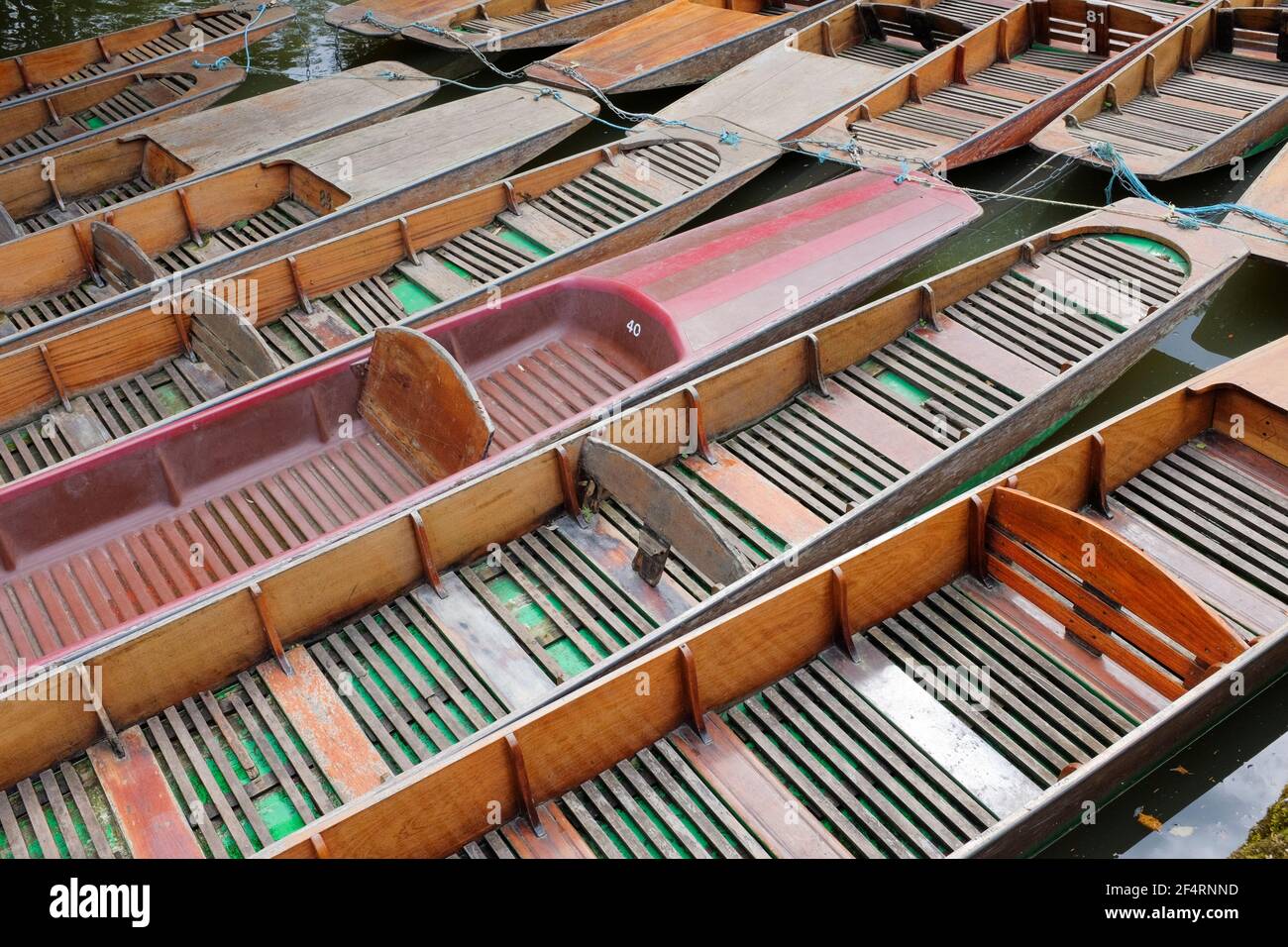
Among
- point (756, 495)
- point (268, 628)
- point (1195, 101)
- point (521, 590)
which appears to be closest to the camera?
point (268, 628)

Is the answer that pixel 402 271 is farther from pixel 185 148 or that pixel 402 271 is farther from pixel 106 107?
pixel 106 107

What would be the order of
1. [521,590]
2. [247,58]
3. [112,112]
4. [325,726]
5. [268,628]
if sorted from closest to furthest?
[325,726] → [268,628] → [521,590] → [112,112] → [247,58]

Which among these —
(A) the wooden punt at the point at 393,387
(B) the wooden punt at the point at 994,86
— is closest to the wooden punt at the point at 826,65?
(B) the wooden punt at the point at 994,86

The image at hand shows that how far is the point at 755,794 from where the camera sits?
4820 millimetres

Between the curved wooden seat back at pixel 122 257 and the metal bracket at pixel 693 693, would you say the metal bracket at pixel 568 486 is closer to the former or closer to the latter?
the metal bracket at pixel 693 693

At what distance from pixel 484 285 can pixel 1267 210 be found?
5195 mm

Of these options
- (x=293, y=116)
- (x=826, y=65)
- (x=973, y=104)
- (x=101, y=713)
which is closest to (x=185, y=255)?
(x=293, y=116)

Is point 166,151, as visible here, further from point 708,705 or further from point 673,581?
point 708,705

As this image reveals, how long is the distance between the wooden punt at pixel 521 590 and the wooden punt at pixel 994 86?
2101mm

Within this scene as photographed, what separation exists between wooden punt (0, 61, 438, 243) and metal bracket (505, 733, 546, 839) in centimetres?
595

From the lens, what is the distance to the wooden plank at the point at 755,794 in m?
4.63

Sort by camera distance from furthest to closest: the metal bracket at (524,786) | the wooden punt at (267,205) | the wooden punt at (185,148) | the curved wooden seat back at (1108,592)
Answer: the wooden punt at (185,148) → the wooden punt at (267,205) → the curved wooden seat back at (1108,592) → the metal bracket at (524,786)
